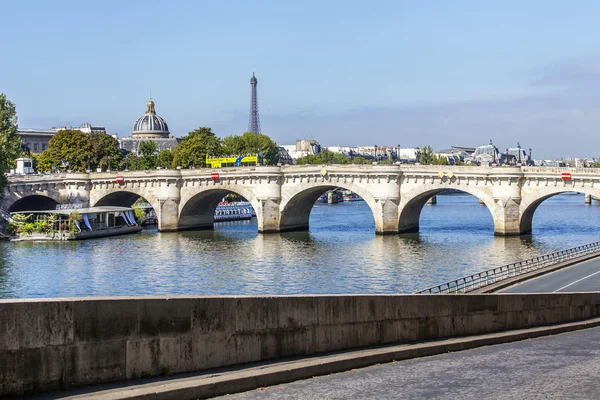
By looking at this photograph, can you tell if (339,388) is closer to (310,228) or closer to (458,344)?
(458,344)

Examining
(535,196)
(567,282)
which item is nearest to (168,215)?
(535,196)

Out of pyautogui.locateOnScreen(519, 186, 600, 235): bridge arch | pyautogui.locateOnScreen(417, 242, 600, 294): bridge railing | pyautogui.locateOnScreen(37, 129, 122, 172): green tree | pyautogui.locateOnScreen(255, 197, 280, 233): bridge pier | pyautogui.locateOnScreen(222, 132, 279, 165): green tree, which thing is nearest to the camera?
pyautogui.locateOnScreen(417, 242, 600, 294): bridge railing

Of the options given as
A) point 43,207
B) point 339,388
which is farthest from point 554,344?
point 43,207

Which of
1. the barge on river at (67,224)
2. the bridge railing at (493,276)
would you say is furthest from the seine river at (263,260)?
the bridge railing at (493,276)

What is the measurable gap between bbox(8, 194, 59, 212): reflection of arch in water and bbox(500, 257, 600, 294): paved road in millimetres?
75607

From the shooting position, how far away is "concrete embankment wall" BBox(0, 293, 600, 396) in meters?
14.6

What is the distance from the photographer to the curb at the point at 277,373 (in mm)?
14820

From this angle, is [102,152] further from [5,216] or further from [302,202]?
[302,202]

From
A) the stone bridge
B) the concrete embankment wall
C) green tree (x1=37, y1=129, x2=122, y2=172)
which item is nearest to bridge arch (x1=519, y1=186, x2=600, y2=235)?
the stone bridge

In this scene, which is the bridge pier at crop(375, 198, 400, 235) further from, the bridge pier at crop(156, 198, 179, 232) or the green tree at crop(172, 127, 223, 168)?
the green tree at crop(172, 127, 223, 168)

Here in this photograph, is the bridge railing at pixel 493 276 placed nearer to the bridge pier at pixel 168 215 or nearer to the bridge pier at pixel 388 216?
the bridge pier at pixel 388 216

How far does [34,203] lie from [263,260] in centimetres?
5660

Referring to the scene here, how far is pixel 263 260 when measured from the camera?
236 feet

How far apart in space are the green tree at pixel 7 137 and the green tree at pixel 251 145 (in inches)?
2779
